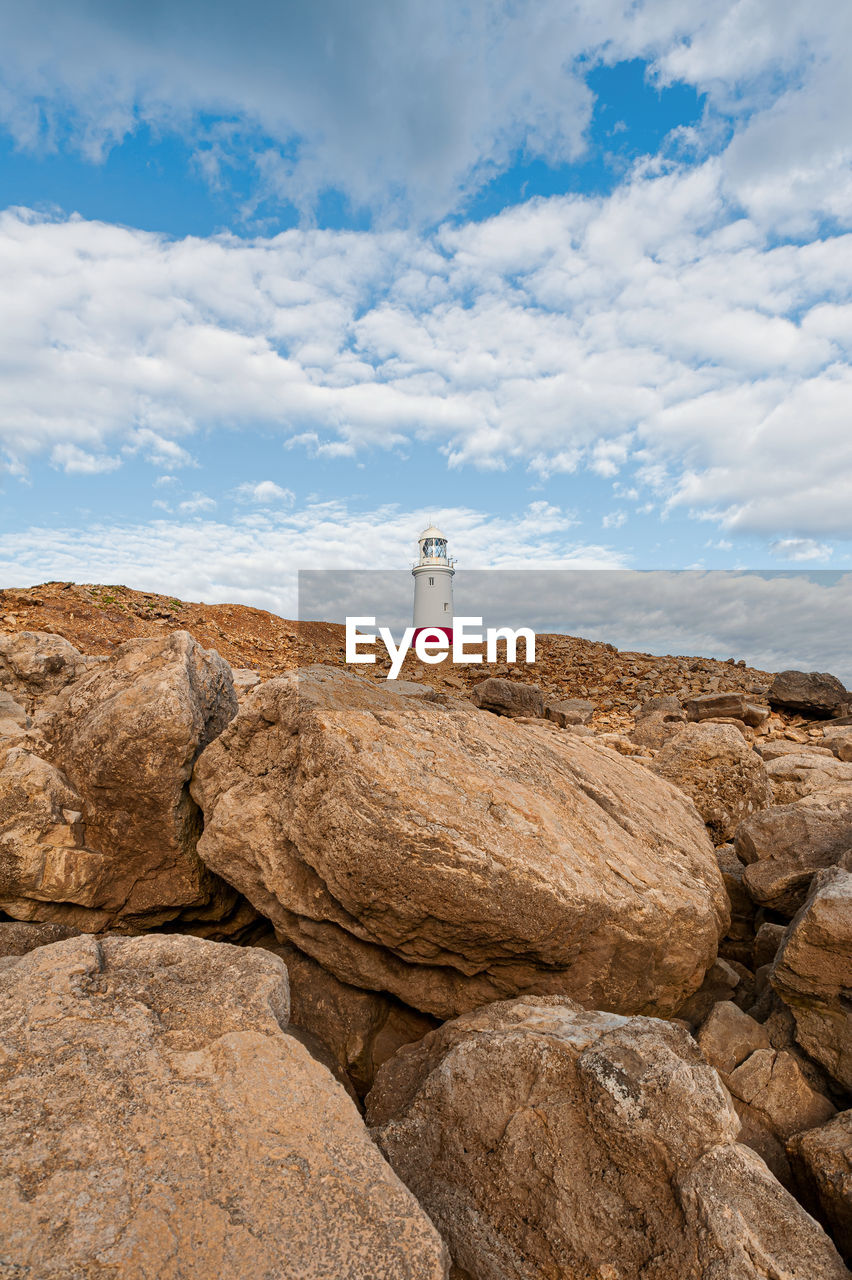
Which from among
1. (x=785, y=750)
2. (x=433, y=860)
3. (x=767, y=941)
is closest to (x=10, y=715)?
(x=433, y=860)

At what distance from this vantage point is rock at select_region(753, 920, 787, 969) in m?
5.66

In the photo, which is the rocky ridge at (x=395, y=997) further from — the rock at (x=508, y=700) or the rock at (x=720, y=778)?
the rock at (x=508, y=700)

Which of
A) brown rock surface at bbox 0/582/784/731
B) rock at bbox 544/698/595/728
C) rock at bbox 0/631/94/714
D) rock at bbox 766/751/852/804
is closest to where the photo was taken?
rock at bbox 766/751/852/804

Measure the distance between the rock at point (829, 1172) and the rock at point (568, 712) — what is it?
13.6 meters

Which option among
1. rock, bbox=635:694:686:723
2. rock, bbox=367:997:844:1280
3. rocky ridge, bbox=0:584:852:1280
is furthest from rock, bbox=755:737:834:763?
rock, bbox=367:997:844:1280

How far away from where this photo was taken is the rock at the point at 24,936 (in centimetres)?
480

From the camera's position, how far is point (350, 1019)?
4879mm

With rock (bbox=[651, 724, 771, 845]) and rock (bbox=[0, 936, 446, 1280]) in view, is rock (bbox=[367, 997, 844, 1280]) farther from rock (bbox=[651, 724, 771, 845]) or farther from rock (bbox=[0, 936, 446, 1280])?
rock (bbox=[651, 724, 771, 845])

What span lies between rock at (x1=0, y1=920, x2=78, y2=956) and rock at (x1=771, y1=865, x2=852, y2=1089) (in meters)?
4.46

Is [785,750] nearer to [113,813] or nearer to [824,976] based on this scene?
[824,976]

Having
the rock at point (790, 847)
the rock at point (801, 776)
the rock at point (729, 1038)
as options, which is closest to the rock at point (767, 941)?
the rock at point (790, 847)

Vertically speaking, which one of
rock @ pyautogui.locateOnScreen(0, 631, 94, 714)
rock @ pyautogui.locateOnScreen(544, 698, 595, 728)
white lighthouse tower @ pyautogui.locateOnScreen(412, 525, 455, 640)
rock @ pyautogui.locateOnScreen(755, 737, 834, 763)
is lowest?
rock @ pyautogui.locateOnScreen(755, 737, 834, 763)

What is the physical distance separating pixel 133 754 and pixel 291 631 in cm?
2705

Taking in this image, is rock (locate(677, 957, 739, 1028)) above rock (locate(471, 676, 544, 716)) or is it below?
below
